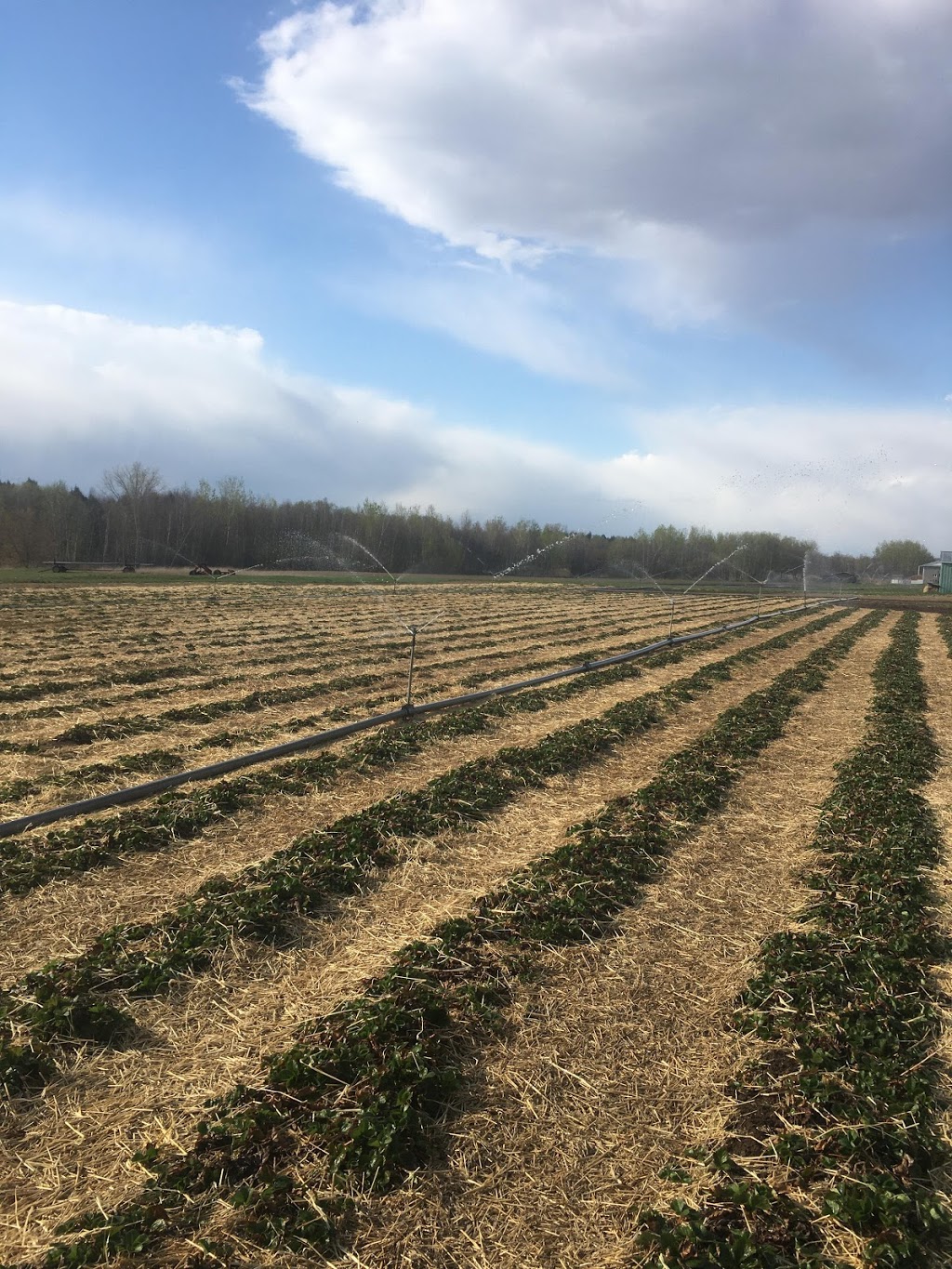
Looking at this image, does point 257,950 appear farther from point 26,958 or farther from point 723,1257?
point 723,1257

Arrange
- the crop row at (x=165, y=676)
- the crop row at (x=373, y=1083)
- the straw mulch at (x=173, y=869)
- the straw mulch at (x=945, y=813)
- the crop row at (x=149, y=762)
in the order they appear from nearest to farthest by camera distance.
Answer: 1. the crop row at (x=373, y=1083)
2. the straw mulch at (x=945, y=813)
3. the straw mulch at (x=173, y=869)
4. the crop row at (x=149, y=762)
5. the crop row at (x=165, y=676)

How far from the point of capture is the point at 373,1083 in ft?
13.8

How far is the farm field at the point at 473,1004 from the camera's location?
11.5ft

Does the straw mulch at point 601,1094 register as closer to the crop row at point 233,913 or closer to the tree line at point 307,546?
the crop row at point 233,913

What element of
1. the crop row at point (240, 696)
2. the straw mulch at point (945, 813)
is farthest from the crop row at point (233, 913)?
the crop row at point (240, 696)

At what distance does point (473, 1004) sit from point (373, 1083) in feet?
3.39

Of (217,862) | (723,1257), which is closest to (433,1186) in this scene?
(723,1257)

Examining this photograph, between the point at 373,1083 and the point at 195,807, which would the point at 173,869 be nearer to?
the point at 195,807

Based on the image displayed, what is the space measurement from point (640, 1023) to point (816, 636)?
92.9 feet

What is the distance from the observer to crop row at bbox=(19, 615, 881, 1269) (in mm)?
3408

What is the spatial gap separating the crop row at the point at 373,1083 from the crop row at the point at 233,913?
119 centimetres

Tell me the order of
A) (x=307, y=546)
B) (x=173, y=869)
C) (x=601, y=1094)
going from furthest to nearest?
1. (x=307, y=546)
2. (x=173, y=869)
3. (x=601, y=1094)

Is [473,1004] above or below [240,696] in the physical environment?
below

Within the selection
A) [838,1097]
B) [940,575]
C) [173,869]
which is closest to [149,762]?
[173,869]
